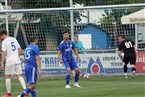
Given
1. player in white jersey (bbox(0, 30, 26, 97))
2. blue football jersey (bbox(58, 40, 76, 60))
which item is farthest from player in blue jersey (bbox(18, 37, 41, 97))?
blue football jersey (bbox(58, 40, 76, 60))

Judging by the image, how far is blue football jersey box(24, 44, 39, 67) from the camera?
17531 millimetres

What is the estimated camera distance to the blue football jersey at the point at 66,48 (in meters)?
22.8

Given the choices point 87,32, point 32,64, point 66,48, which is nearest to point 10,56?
point 32,64

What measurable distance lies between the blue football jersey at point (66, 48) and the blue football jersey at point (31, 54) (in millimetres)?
5132

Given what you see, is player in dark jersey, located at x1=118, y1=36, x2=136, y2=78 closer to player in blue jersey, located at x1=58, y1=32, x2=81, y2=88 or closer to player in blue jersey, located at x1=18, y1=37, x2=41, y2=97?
player in blue jersey, located at x1=58, y1=32, x2=81, y2=88

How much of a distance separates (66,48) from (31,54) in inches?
213

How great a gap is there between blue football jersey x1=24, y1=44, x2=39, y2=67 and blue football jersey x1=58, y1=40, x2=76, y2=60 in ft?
16.8

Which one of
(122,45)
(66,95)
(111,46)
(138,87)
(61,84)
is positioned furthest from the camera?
(111,46)

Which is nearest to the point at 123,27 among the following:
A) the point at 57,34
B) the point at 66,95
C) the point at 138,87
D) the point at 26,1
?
the point at 57,34

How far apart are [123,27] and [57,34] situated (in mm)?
3132

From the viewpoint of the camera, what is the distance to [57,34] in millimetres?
29406

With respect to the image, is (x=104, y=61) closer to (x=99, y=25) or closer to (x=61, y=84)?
(x=99, y=25)

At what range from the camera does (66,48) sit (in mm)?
22891

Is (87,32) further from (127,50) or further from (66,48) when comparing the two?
(66,48)
